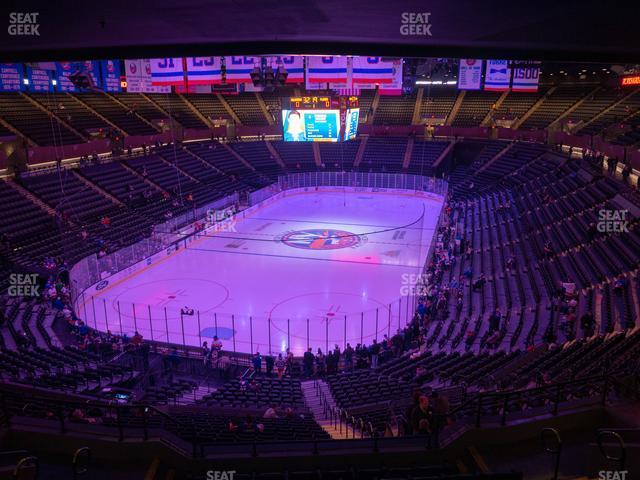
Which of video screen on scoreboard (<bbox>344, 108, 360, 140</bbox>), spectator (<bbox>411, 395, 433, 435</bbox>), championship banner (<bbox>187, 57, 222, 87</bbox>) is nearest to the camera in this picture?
spectator (<bbox>411, 395, 433, 435</bbox>)

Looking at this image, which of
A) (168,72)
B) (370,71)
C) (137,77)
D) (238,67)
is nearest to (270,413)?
(238,67)

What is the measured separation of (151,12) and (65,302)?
17.4 metres

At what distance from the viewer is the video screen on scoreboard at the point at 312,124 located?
2869 cm

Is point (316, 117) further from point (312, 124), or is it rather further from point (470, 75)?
point (470, 75)

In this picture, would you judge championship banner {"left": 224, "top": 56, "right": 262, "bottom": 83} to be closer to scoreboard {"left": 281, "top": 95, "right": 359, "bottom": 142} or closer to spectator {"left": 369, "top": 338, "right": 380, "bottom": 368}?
scoreboard {"left": 281, "top": 95, "right": 359, "bottom": 142}

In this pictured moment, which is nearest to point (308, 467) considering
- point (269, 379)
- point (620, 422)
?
point (620, 422)

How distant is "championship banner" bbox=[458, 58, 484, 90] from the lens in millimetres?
44562

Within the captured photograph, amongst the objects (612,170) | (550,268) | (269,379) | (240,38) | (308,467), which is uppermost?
(240,38)

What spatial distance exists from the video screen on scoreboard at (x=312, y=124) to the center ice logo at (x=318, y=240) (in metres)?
5.67

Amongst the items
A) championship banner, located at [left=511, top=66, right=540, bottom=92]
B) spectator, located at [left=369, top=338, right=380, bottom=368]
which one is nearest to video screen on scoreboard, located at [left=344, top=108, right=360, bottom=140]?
spectator, located at [left=369, top=338, right=380, bottom=368]

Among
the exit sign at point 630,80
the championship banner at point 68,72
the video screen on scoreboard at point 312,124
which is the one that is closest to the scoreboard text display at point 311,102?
the video screen on scoreboard at point 312,124

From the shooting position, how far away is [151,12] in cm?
335

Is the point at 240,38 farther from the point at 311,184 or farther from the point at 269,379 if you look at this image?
the point at 311,184

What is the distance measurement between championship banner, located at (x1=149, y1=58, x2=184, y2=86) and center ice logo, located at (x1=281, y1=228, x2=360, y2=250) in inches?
428
